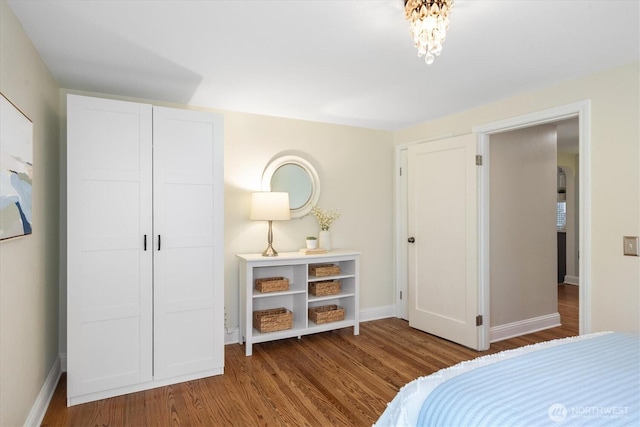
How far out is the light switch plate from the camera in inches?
94.3

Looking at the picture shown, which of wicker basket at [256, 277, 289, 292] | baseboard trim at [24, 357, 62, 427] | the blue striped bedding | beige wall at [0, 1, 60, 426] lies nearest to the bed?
the blue striped bedding

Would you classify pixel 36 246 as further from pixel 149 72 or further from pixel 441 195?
pixel 441 195

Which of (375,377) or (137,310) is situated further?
(375,377)

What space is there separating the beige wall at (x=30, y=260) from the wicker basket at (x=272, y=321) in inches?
62.0

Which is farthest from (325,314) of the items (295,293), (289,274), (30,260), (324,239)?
(30,260)

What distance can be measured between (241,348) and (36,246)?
1876 millimetres

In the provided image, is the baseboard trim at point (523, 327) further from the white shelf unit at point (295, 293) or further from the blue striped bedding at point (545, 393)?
the blue striped bedding at point (545, 393)

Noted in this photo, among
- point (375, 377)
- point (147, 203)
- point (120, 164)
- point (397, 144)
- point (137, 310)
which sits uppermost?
point (397, 144)

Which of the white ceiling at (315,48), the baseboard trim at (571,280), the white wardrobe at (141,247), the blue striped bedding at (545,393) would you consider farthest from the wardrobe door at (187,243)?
the baseboard trim at (571,280)

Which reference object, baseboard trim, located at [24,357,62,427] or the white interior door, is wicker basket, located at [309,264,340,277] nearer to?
the white interior door

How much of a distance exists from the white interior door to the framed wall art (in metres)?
3.30

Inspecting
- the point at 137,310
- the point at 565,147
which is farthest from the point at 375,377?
the point at 565,147

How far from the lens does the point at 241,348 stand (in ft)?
11.3

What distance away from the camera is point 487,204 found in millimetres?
3465
